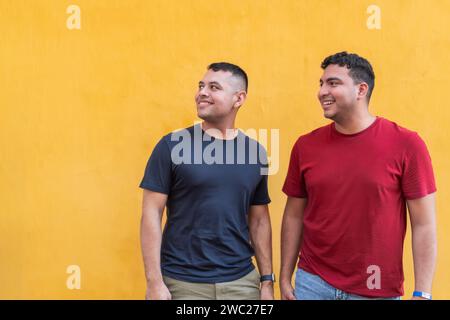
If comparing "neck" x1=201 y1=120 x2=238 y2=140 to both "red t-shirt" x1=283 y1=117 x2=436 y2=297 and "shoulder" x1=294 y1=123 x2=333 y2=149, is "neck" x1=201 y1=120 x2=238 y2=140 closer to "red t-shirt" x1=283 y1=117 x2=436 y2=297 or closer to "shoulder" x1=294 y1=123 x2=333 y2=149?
"shoulder" x1=294 y1=123 x2=333 y2=149

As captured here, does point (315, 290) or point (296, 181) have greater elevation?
point (296, 181)

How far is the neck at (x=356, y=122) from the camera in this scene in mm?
2765

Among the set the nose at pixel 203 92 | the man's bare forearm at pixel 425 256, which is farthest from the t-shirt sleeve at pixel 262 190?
the man's bare forearm at pixel 425 256

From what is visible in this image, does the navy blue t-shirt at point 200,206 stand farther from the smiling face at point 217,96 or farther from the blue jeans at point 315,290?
the blue jeans at point 315,290

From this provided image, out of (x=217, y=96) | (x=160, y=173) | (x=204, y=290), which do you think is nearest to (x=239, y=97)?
(x=217, y=96)

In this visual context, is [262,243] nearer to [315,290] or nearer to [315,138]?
[315,290]

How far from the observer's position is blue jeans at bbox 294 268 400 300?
2.68 m

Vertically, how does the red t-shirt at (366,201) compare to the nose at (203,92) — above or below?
below

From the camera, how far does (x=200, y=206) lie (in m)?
2.75

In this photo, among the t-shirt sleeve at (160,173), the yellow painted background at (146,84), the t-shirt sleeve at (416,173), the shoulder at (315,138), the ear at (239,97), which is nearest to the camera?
the t-shirt sleeve at (416,173)

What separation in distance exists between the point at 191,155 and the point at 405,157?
0.97 meters

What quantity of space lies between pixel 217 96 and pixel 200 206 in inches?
21.5

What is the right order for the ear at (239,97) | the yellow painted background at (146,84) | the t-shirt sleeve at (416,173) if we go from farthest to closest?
the yellow painted background at (146,84) → the ear at (239,97) → the t-shirt sleeve at (416,173)

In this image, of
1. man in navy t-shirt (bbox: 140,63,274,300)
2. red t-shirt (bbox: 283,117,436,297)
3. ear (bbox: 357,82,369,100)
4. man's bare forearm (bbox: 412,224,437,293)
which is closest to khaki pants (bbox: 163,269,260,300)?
man in navy t-shirt (bbox: 140,63,274,300)
